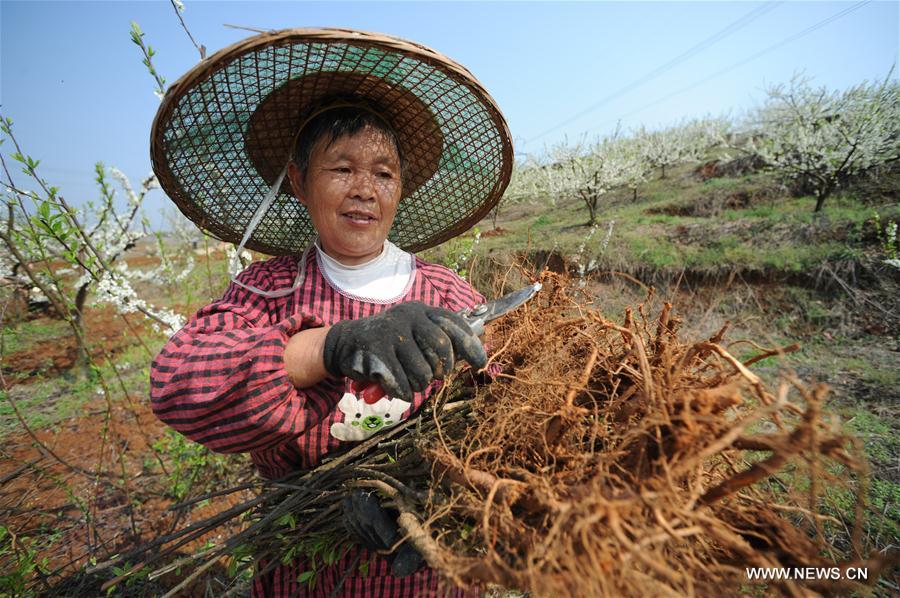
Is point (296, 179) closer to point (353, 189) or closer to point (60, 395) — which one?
point (353, 189)

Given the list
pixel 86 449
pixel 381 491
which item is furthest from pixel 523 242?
pixel 381 491

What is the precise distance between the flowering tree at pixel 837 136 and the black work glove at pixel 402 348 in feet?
36.8

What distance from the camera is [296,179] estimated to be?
5.00ft

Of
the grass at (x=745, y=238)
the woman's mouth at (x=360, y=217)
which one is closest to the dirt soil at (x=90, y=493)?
the woman's mouth at (x=360, y=217)

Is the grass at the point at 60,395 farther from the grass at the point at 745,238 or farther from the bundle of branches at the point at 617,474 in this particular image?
the grass at the point at 745,238

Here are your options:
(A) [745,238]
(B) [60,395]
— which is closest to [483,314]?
(B) [60,395]

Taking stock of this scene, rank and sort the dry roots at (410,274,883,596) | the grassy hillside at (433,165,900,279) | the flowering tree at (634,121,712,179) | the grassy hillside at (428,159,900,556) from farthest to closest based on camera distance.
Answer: the flowering tree at (634,121,712,179) → the grassy hillside at (433,165,900,279) → the grassy hillside at (428,159,900,556) → the dry roots at (410,274,883,596)

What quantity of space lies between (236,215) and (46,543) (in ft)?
9.42

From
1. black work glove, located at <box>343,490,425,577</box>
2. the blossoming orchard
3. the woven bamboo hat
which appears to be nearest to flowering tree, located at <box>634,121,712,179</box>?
the blossoming orchard

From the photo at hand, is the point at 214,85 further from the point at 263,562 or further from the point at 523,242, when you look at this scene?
the point at 523,242

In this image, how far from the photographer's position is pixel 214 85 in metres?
1.24

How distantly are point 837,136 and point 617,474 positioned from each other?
12690mm

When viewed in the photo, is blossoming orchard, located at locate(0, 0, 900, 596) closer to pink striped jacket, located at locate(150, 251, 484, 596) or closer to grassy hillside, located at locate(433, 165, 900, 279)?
pink striped jacket, located at locate(150, 251, 484, 596)

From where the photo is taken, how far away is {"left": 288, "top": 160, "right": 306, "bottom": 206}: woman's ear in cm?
151
